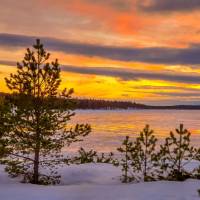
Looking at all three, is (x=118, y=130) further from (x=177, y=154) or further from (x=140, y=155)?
(x=177, y=154)

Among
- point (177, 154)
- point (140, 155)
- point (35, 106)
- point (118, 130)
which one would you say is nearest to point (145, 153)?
point (140, 155)

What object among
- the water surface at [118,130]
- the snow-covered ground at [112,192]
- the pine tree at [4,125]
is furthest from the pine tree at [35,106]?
the water surface at [118,130]

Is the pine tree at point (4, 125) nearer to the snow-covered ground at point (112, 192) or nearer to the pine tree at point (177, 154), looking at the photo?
the snow-covered ground at point (112, 192)

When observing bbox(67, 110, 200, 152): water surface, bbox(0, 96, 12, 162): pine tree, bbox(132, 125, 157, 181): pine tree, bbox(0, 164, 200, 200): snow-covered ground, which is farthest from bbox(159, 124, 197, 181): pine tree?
bbox(67, 110, 200, 152): water surface

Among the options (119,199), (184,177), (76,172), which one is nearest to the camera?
(119,199)

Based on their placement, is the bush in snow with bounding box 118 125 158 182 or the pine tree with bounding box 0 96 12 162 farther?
the bush in snow with bounding box 118 125 158 182

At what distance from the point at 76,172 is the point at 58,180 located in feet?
6.19

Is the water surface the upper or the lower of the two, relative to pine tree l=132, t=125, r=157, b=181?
lower

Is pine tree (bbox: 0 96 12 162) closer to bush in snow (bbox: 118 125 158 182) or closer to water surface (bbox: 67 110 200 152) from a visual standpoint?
bush in snow (bbox: 118 125 158 182)

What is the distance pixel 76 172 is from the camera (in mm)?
17875

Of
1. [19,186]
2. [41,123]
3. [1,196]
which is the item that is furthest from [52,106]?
[1,196]

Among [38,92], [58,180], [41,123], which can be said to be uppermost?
[38,92]

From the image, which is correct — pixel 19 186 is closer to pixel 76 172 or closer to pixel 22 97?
pixel 22 97

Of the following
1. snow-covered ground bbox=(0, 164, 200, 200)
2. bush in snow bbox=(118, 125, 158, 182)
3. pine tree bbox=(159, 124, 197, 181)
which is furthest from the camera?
bush in snow bbox=(118, 125, 158, 182)
